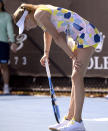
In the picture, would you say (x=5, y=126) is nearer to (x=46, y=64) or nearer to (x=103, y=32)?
(x=46, y=64)

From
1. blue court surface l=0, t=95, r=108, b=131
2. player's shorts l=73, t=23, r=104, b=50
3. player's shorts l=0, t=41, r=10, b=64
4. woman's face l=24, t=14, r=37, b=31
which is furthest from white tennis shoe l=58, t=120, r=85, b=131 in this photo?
player's shorts l=0, t=41, r=10, b=64

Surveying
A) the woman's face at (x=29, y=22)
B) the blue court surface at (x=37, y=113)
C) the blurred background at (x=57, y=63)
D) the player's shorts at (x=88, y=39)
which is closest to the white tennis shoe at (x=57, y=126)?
the blue court surface at (x=37, y=113)

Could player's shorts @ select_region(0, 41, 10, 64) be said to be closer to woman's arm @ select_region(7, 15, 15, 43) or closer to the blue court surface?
woman's arm @ select_region(7, 15, 15, 43)

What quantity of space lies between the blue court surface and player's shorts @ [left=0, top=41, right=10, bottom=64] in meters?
0.70

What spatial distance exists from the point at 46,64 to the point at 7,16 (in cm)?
398

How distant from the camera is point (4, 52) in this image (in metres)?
9.15

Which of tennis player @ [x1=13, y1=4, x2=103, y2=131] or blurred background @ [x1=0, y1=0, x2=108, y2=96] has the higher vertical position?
tennis player @ [x1=13, y1=4, x2=103, y2=131]

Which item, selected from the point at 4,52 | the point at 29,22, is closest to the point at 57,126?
the point at 29,22

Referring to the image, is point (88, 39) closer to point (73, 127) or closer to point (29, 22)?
point (29, 22)

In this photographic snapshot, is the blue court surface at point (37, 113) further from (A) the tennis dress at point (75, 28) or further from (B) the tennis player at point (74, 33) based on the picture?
(A) the tennis dress at point (75, 28)

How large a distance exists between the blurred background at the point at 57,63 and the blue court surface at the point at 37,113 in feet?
1.49

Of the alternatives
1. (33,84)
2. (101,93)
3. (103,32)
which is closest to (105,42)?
(103,32)

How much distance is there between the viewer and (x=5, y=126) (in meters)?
5.29

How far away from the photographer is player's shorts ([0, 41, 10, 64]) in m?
9.12
